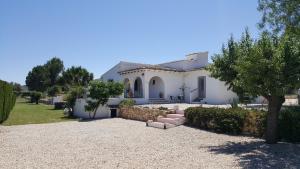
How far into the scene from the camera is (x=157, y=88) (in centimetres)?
3359

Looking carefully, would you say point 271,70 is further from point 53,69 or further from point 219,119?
point 53,69

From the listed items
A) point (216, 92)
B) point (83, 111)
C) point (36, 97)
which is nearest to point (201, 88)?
point (216, 92)

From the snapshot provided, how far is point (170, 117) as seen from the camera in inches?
720

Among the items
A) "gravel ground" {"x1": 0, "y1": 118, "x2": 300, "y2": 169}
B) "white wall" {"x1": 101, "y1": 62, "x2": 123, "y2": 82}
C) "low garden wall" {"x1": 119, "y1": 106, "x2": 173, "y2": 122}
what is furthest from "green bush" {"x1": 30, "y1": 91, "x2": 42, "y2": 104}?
"gravel ground" {"x1": 0, "y1": 118, "x2": 300, "y2": 169}

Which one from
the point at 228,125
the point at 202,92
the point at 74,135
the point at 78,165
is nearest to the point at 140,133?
the point at 74,135

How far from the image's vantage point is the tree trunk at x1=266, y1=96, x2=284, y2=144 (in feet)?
37.2

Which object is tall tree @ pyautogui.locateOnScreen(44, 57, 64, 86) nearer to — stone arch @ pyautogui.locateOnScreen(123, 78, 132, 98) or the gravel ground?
stone arch @ pyautogui.locateOnScreen(123, 78, 132, 98)

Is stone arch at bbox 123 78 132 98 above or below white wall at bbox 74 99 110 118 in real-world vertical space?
above

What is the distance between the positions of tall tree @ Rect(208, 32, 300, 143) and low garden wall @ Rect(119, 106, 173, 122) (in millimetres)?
8457

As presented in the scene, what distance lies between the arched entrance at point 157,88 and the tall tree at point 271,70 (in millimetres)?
20647

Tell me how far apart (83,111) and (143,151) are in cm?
1579

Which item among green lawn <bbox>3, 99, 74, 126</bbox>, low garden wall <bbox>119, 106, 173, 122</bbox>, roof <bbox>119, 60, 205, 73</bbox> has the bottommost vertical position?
green lawn <bbox>3, 99, 74, 126</bbox>

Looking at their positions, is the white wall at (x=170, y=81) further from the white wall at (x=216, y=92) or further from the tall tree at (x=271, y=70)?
the tall tree at (x=271, y=70)

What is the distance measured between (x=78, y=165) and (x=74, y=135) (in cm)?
642
